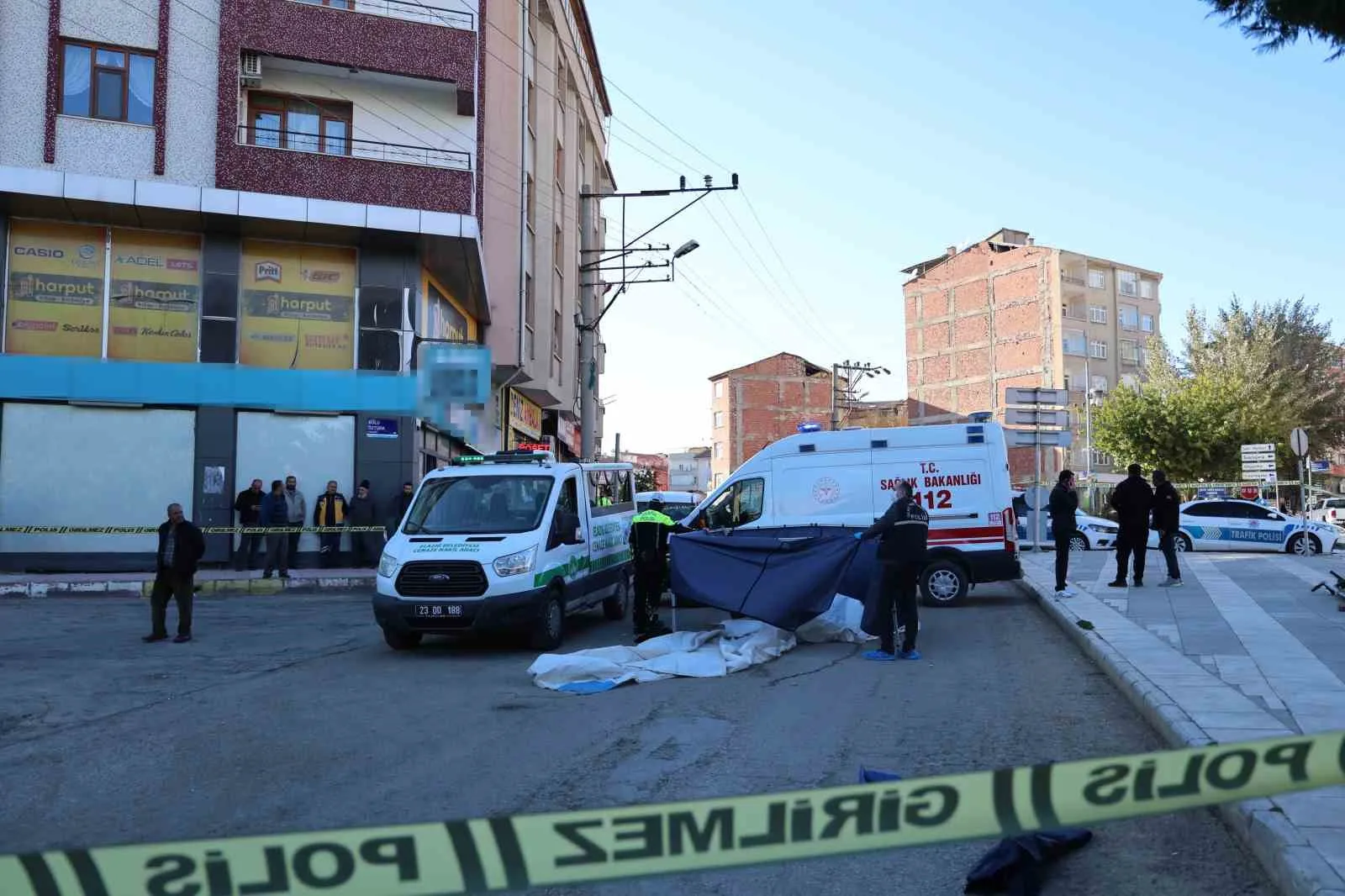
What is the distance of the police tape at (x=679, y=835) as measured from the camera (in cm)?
236

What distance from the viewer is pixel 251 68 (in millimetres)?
22078

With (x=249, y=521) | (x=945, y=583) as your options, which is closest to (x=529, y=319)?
(x=249, y=521)

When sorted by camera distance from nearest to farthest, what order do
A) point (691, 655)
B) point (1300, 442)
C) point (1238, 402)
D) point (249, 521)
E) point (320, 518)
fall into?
point (691, 655) → point (249, 521) → point (320, 518) → point (1300, 442) → point (1238, 402)

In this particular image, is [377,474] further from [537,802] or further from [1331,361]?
[1331,361]

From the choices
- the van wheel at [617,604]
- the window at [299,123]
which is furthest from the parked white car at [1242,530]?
the window at [299,123]

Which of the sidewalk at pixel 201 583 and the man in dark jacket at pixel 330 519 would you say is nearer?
the sidewalk at pixel 201 583

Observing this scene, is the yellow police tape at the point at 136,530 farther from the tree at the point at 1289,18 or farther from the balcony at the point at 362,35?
the tree at the point at 1289,18

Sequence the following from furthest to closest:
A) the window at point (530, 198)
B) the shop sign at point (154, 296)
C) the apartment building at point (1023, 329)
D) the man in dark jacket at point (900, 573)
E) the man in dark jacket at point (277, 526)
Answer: the apartment building at point (1023, 329) → the window at point (530, 198) → the shop sign at point (154, 296) → the man in dark jacket at point (277, 526) → the man in dark jacket at point (900, 573)

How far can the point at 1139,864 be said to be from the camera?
16.1 ft

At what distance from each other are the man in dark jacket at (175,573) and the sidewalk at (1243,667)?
9.97 meters

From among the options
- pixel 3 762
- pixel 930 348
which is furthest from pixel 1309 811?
pixel 930 348

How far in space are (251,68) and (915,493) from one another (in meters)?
15.7

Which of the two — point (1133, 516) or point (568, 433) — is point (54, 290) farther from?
point (568, 433)

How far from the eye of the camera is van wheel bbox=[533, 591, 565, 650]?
39.2 feet
